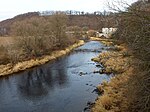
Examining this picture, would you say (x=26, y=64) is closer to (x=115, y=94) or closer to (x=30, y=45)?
(x=30, y=45)

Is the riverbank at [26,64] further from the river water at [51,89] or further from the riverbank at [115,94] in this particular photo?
the riverbank at [115,94]

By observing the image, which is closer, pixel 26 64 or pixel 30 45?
pixel 26 64

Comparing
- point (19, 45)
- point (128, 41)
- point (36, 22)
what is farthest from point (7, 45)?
point (128, 41)

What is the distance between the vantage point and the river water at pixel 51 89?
14828mm

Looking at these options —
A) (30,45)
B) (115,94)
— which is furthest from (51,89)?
(30,45)

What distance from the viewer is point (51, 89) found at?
1848 cm

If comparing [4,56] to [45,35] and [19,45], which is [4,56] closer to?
[19,45]

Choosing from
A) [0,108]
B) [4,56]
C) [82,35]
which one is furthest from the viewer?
[82,35]

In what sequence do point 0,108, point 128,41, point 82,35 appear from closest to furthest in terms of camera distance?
point 128,41 → point 0,108 → point 82,35

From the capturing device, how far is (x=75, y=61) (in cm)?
2942

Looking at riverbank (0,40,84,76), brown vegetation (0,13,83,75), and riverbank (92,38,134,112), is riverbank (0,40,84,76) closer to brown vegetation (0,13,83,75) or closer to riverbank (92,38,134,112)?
brown vegetation (0,13,83,75)

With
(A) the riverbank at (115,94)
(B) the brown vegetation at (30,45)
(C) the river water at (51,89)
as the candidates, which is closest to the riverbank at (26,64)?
(B) the brown vegetation at (30,45)

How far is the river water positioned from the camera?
14.8m

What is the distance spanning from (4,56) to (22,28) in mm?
4707
